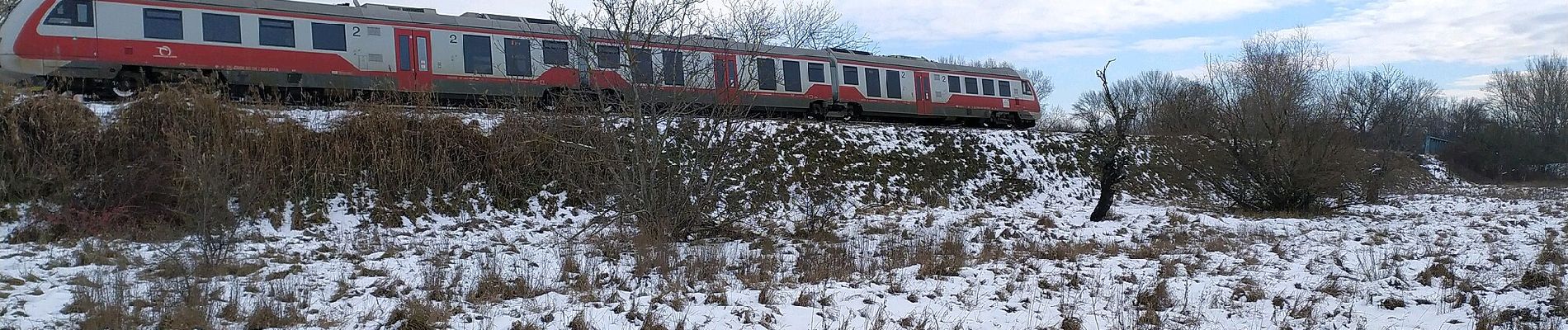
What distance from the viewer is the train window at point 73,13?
13.4m

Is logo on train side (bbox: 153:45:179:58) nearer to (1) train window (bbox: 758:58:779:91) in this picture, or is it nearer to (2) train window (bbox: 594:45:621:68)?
(2) train window (bbox: 594:45:621:68)

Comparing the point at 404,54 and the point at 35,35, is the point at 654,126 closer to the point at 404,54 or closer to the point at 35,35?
the point at 404,54

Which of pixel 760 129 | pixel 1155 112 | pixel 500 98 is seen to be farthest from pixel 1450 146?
pixel 500 98

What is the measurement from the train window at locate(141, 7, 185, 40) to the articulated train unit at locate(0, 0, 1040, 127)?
0.02m

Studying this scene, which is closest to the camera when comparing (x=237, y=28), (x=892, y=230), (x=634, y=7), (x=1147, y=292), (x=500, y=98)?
(x=1147, y=292)

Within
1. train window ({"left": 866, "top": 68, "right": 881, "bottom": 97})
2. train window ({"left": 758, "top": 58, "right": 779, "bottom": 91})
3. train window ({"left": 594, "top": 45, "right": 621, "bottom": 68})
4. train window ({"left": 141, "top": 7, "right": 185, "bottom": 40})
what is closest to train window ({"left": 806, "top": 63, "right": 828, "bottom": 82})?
train window ({"left": 758, "top": 58, "right": 779, "bottom": 91})

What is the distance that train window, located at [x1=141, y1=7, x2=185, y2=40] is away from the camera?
13891 mm

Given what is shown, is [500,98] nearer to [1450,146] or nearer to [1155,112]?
[1155,112]

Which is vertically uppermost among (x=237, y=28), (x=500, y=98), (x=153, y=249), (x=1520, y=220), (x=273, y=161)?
(x=237, y=28)

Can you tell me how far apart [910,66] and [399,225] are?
45.4 ft

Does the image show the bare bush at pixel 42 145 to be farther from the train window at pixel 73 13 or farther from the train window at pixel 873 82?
the train window at pixel 873 82

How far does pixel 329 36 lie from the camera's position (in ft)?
50.0

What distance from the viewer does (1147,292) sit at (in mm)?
7621

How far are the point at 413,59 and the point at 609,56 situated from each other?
5.99 m
